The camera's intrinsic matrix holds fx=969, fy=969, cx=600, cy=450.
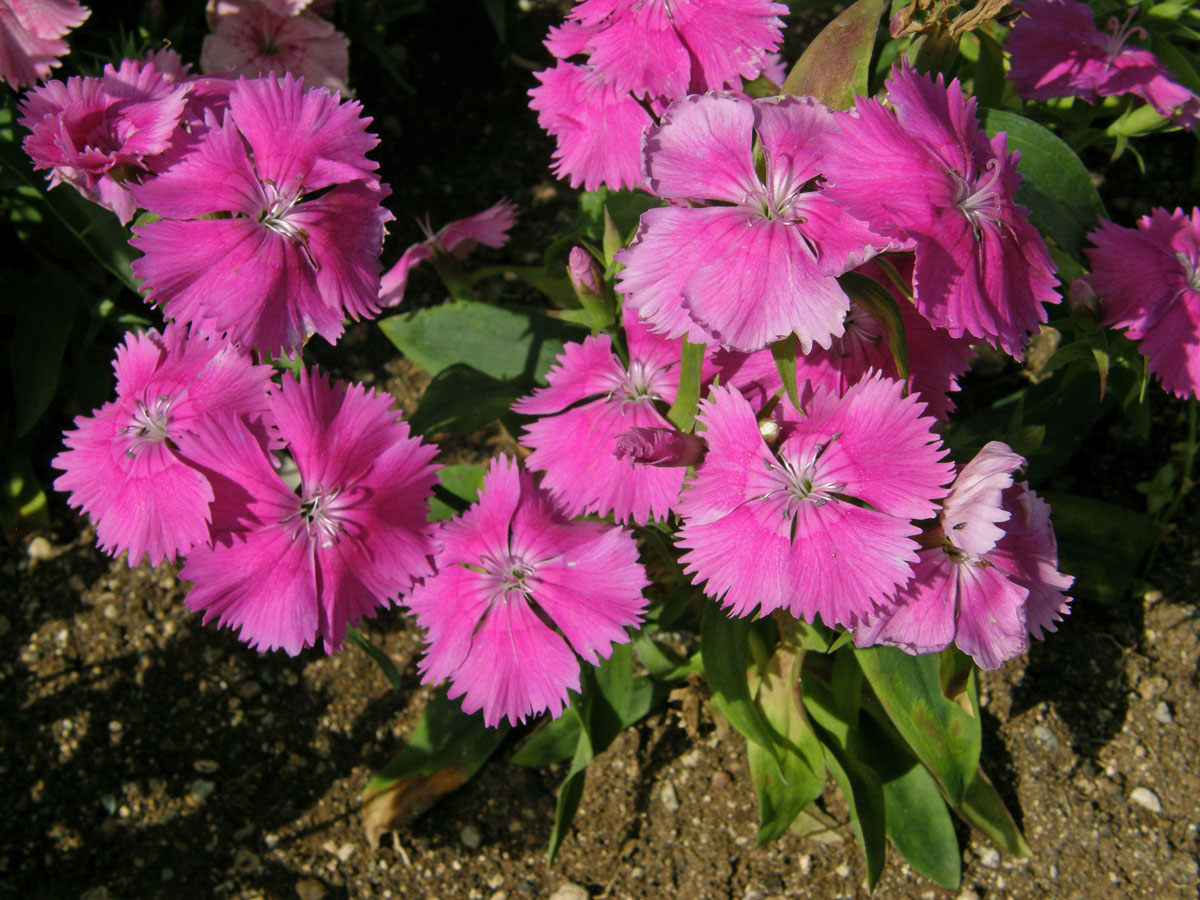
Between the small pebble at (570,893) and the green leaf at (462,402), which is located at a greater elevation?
the green leaf at (462,402)

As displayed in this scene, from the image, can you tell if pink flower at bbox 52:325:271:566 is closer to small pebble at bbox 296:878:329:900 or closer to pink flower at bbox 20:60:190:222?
pink flower at bbox 20:60:190:222

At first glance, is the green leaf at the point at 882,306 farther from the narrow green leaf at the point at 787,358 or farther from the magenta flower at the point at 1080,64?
the magenta flower at the point at 1080,64

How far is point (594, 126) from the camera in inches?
52.2

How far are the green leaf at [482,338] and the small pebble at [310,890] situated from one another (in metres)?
0.93

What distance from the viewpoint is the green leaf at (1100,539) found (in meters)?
1.69

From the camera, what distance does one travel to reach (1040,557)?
1.17 metres

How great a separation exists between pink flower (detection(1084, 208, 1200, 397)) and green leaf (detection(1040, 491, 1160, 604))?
393mm

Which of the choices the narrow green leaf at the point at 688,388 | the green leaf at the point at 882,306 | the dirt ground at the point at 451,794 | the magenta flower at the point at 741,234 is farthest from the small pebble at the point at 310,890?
the green leaf at the point at 882,306

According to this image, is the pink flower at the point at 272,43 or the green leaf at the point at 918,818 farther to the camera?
the pink flower at the point at 272,43

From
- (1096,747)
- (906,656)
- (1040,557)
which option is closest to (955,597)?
(1040,557)

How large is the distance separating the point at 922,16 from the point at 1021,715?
4.00 feet

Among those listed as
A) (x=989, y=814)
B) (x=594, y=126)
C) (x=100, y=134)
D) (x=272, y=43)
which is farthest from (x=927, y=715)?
(x=272, y=43)

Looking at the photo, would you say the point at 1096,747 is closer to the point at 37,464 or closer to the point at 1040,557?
the point at 1040,557

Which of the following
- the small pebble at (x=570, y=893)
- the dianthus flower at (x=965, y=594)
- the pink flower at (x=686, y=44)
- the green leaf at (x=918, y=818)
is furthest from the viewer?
the small pebble at (x=570, y=893)
